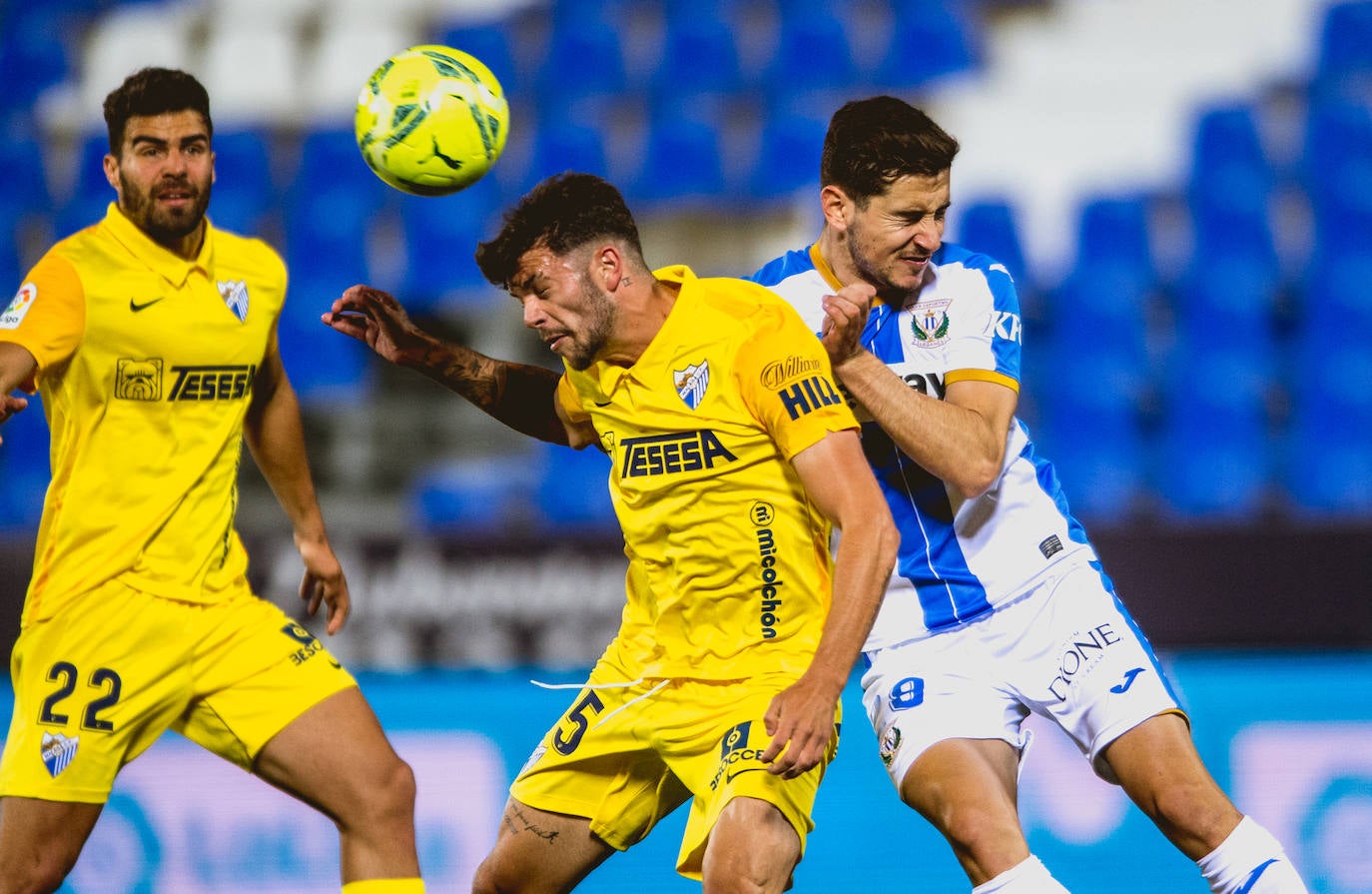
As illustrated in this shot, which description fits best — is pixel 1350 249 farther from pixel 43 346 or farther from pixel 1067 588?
pixel 43 346

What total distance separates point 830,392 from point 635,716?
927mm

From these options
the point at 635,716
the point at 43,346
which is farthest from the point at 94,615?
the point at 635,716

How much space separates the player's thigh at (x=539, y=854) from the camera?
147 inches

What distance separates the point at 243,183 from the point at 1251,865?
32.6 ft

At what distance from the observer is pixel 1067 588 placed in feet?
→ 12.8

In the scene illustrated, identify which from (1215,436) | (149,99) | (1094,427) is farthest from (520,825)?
(1215,436)

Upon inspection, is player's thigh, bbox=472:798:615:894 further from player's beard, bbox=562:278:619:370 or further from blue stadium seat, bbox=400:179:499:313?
blue stadium seat, bbox=400:179:499:313

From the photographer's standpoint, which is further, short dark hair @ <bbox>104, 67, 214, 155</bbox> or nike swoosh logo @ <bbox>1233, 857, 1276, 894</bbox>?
short dark hair @ <bbox>104, 67, 214, 155</bbox>

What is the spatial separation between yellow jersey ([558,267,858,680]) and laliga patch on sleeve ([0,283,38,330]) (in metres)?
1.43

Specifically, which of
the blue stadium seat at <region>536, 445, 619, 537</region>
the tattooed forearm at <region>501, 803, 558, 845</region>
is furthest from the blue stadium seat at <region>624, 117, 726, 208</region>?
the tattooed forearm at <region>501, 803, 558, 845</region>

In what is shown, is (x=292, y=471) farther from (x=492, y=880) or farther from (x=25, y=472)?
(x=25, y=472)

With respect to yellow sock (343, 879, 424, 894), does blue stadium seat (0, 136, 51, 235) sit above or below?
above

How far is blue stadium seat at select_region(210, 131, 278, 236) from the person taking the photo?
37.6 ft

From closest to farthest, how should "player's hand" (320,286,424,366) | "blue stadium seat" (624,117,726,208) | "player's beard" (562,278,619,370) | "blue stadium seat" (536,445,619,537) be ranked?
1. "player's beard" (562,278,619,370)
2. "player's hand" (320,286,424,366)
3. "blue stadium seat" (536,445,619,537)
4. "blue stadium seat" (624,117,726,208)
